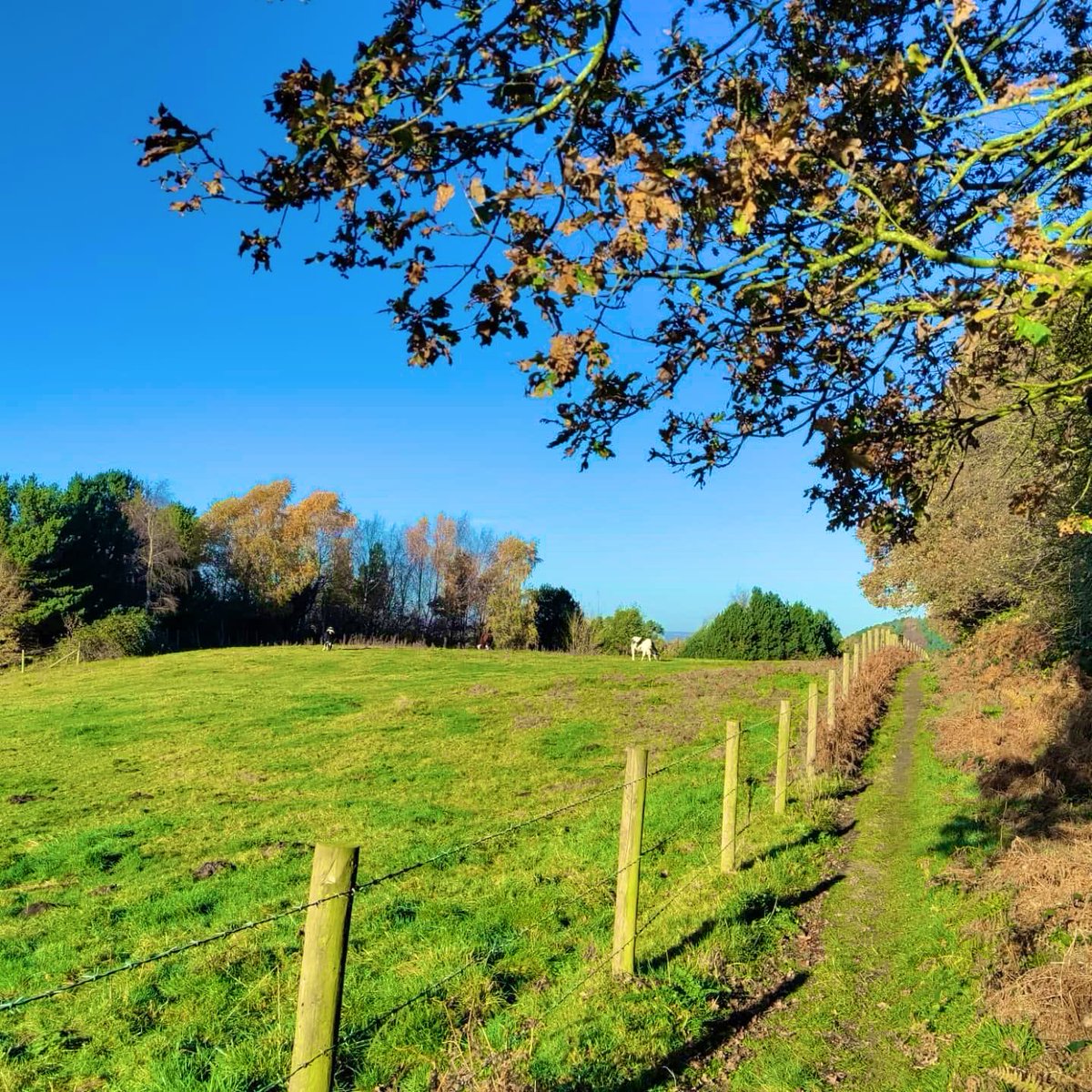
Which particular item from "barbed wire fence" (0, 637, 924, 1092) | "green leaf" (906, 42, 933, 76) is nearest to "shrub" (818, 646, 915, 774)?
"barbed wire fence" (0, 637, 924, 1092)

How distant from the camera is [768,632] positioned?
62.8 meters

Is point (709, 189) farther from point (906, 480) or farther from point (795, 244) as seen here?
point (906, 480)

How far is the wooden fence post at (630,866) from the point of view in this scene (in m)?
6.28

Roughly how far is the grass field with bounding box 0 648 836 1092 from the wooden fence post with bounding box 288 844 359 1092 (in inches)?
23.1

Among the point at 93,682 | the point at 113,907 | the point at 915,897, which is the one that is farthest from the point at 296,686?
the point at 915,897

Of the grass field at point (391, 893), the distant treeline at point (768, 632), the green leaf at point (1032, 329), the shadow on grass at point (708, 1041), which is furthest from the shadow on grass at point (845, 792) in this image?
the distant treeline at point (768, 632)

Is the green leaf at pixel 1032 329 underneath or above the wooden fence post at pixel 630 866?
above

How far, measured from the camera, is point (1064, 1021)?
16.5 feet

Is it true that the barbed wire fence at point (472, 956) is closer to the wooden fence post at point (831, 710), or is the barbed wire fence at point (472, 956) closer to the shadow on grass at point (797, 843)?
the shadow on grass at point (797, 843)

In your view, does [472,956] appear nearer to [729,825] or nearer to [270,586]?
[729,825]

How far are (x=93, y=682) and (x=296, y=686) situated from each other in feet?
40.3

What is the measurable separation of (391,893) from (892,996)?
Result: 612cm

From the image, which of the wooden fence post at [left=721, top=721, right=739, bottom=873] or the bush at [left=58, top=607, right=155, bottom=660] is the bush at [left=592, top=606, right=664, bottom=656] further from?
the wooden fence post at [left=721, top=721, right=739, bottom=873]

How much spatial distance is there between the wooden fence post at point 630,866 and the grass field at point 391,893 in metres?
0.23
